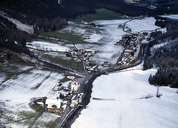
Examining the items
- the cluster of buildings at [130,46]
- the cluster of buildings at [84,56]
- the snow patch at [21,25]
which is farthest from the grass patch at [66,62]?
the snow patch at [21,25]

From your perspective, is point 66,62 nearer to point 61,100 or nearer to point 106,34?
point 61,100

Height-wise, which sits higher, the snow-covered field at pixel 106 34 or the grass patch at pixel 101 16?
the grass patch at pixel 101 16

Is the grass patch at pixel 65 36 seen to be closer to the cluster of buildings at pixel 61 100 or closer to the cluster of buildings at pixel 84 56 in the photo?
the cluster of buildings at pixel 84 56

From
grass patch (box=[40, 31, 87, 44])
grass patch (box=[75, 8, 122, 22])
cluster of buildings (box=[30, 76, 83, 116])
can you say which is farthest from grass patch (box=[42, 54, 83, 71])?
grass patch (box=[75, 8, 122, 22])

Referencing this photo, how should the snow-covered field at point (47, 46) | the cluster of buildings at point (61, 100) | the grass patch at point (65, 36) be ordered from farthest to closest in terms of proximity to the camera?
the grass patch at point (65, 36) → the snow-covered field at point (47, 46) → the cluster of buildings at point (61, 100)

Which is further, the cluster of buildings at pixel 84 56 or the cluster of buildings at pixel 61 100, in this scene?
the cluster of buildings at pixel 84 56

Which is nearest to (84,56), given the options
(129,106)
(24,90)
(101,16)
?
(24,90)

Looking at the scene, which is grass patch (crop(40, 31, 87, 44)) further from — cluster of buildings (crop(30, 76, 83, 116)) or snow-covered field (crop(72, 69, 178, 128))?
cluster of buildings (crop(30, 76, 83, 116))

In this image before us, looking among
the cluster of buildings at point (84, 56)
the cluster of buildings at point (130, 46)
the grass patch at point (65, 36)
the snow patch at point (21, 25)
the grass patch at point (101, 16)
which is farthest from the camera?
the grass patch at point (101, 16)
